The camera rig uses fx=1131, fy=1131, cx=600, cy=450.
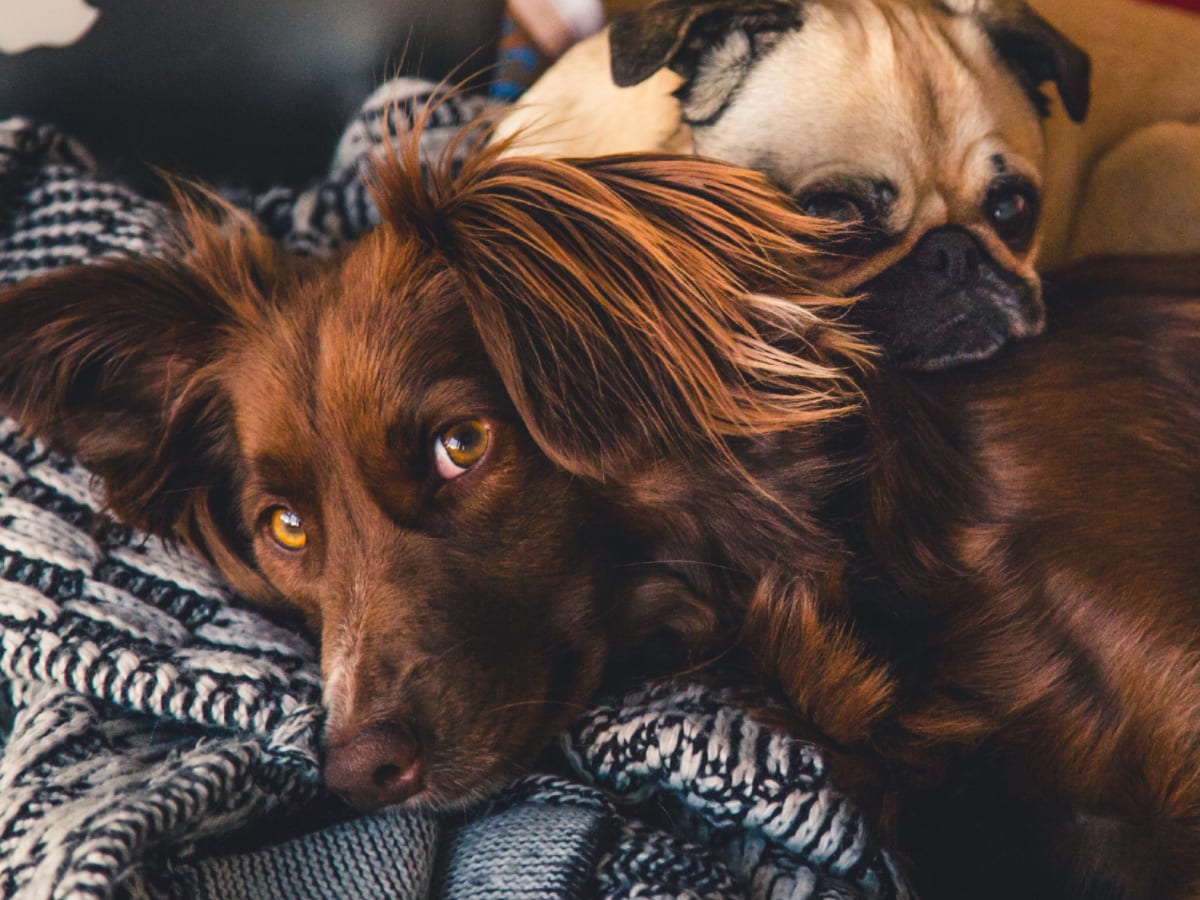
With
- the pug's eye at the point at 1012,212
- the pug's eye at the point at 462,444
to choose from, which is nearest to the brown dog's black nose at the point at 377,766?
the pug's eye at the point at 462,444

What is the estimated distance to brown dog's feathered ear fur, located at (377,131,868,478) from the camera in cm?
122

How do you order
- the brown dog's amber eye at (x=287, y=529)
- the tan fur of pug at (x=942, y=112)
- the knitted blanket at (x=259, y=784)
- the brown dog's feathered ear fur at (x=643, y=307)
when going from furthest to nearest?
the tan fur of pug at (x=942, y=112) → the brown dog's amber eye at (x=287, y=529) → the brown dog's feathered ear fur at (x=643, y=307) → the knitted blanket at (x=259, y=784)

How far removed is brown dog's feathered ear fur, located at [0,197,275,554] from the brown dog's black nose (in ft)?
1.81

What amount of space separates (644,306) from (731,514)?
26 cm

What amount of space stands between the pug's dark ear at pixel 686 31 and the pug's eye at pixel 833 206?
0.95 feet

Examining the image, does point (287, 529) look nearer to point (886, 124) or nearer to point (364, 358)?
point (364, 358)

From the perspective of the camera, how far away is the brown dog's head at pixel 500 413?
1.20 m

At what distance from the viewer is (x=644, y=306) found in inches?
49.4

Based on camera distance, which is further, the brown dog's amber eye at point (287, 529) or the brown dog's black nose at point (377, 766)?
the brown dog's amber eye at point (287, 529)

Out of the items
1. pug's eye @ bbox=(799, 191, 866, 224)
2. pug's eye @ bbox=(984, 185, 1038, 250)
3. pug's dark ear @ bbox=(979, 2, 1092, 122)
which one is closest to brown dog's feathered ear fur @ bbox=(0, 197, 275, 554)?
pug's eye @ bbox=(799, 191, 866, 224)

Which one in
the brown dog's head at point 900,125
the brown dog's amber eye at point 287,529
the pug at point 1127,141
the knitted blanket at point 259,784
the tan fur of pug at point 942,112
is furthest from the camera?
the pug at point 1127,141

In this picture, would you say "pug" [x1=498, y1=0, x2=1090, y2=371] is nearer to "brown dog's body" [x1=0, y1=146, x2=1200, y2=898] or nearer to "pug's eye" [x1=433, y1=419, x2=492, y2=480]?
"brown dog's body" [x1=0, y1=146, x2=1200, y2=898]

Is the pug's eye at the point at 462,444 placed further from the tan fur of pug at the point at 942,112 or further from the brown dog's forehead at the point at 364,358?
the tan fur of pug at the point at 942,112

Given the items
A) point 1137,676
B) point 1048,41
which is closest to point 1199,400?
point 1137,676
